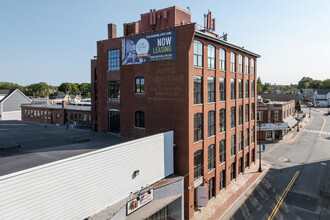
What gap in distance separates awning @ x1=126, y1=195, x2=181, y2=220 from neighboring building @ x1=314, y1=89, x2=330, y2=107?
154 m

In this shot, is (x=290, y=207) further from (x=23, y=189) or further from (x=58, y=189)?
(x=23, y=189)

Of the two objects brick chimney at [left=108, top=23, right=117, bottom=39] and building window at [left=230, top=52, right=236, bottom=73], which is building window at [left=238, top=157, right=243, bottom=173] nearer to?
building window at [left=230, top=52, right=236, bottom=73]

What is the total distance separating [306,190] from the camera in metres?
26.8

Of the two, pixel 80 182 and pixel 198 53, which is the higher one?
pixel 198 53

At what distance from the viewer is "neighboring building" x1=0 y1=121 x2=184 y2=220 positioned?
10.8m

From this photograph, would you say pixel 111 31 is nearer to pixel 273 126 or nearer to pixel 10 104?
pixel 273 126

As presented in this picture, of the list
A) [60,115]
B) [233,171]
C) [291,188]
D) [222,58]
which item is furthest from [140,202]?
[60,115]

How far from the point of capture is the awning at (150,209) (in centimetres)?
1603

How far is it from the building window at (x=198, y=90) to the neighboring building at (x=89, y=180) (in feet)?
14.8

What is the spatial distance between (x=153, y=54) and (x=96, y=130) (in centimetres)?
1444

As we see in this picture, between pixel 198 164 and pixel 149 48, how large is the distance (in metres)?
13.0

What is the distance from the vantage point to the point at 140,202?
16734 mm

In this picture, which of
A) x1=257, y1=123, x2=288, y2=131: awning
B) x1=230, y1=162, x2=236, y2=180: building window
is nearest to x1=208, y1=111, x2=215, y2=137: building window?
x1=230, y1=162, x2=236, y2=180: building window

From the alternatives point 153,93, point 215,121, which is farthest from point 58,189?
point 215,121
